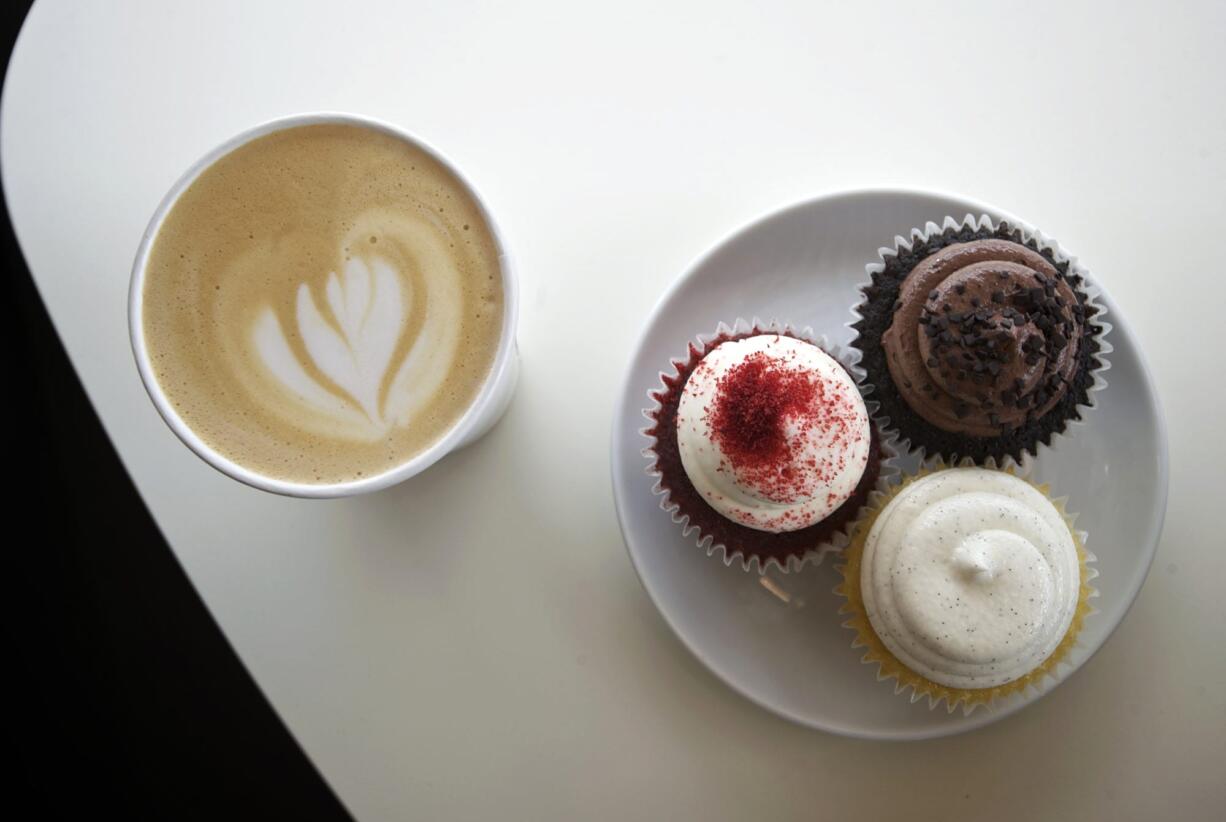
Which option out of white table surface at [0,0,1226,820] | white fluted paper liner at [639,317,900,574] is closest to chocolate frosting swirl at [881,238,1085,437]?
white fluted paper liner at [639,317,900,574]

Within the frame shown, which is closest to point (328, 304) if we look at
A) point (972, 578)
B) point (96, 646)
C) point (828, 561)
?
point (828, 561)

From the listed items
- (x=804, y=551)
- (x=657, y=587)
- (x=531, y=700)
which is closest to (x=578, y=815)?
(x=531, y=700)

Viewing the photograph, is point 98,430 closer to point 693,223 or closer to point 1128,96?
point 693,223

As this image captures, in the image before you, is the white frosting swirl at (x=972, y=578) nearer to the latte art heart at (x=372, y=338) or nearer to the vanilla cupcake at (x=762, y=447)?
the vanilla cupcake at (x=762, y=447)

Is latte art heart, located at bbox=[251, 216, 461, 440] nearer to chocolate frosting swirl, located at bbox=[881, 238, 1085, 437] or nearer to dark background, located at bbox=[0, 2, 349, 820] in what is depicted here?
chocolate frosting swirl, located at bbox=[881, 238, 1085, 437]

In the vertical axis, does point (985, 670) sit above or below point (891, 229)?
below

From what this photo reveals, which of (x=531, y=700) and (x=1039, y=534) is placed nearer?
(x=1039, y=534)

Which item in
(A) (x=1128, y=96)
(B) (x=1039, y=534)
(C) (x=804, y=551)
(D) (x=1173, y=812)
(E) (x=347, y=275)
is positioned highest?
(E) (x=347, y=275)

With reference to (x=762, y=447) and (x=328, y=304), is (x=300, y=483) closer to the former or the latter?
(x=328, y=304)
